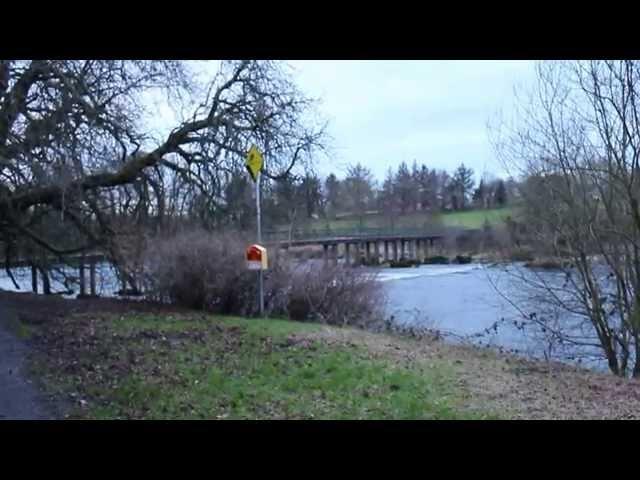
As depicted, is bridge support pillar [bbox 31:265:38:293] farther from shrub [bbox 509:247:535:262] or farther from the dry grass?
shrub [bbox 509:247:535:262]

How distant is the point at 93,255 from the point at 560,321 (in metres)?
10.0

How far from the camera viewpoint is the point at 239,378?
22.5 ft

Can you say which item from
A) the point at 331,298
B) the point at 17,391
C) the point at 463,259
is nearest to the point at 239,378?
the point at 17,391

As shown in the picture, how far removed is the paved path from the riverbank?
0.53 feet

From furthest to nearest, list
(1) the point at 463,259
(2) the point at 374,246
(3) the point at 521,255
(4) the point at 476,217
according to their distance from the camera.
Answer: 1. (2) the point at 374,246
2. (1) the point at 463,259
3. (4) the point at 476,217
4. (3) the point at 521,255

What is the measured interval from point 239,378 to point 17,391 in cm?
206

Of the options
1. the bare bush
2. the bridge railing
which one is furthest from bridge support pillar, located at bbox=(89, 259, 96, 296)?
the bare bush

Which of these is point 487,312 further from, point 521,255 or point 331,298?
point 331,298

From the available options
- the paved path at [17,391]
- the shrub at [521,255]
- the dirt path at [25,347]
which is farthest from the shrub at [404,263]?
the paved path at [17,391]

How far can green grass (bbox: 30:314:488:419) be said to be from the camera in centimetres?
570

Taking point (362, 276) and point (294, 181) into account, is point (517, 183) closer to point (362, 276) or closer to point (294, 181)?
point (362, 276)

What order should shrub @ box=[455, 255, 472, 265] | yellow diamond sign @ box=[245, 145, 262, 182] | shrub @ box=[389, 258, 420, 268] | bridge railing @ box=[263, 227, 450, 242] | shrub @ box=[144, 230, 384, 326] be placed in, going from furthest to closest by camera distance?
shrub @ box=[389, 258, 420, 268]
shrub @ box=[455, 255, 472, 265]
bridge railing @ box=[263, 227, 450, 242]
shrub @ box=[144, 230, 384, 326]
yellow diamond sign @ box=[245, 145, 262, 182]

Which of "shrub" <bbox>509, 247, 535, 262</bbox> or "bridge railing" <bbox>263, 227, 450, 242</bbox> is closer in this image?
"shrub" <bbox>509, 247, 535, 262</bbox>

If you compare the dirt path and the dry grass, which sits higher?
the dirt path
